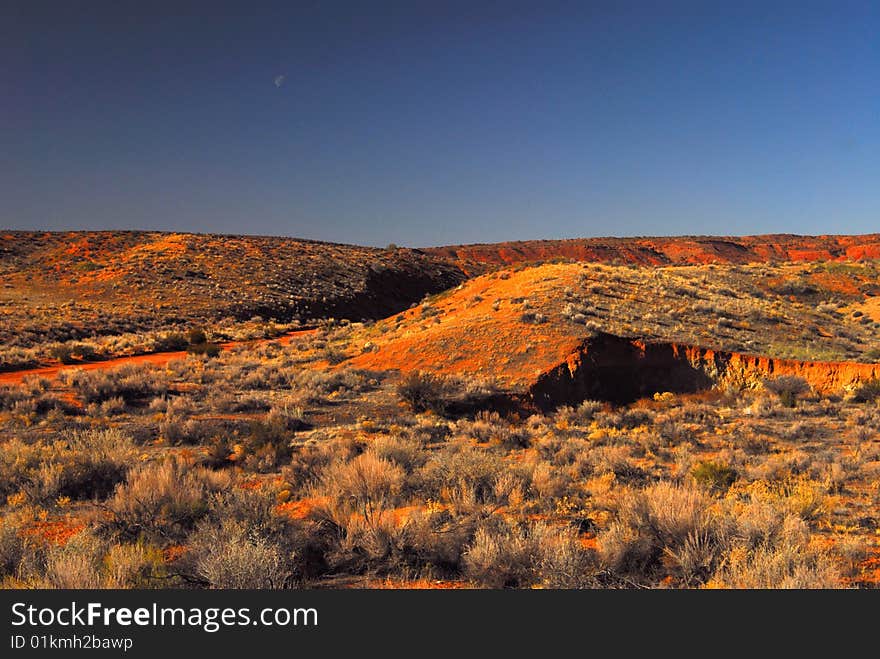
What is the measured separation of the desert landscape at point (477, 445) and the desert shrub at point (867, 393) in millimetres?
49

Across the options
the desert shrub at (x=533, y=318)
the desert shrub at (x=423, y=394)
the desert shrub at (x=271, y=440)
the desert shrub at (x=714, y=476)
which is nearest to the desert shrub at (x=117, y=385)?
the desert shrub at (x=271, y=440)

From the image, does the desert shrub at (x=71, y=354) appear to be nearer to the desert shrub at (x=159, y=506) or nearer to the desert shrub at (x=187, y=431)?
the desert shrub at (x=187, y=431)

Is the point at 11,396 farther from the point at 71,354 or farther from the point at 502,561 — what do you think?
the point at 502,561

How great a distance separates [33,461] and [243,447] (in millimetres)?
3474

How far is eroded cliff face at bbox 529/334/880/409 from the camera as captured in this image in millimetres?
17125

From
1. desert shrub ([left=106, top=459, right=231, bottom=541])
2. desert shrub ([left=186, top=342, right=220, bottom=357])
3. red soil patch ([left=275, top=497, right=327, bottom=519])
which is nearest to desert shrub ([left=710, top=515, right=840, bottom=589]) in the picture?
red soil patch ([left=275, top=497, right=327, bottom=519])

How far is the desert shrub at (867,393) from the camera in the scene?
15.2 meters

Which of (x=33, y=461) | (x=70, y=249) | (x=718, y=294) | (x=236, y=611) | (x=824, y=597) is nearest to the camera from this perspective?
(x=236, y=611)

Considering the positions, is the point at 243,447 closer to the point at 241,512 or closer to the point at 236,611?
the point at 241,512

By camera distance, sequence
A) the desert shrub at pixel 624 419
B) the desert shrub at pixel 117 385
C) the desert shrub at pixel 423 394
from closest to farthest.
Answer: the desert shrub at pixel 624 419, the desert shrub at pixel 423 394, the desert shrub at pixel 117 385

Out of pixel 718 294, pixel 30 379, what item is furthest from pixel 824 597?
pixel 718 294

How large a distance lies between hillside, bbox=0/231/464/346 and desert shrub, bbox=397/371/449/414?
26.2 metres

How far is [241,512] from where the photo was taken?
6371 millimetres

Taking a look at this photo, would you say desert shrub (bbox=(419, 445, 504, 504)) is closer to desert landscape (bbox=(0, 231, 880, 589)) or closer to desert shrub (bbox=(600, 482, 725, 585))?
desert landscape (bbox=(0, 231, 880, 589))
